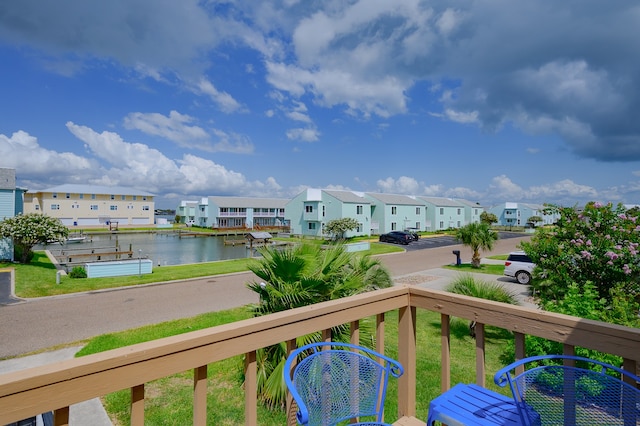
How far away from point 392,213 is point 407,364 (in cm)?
4697

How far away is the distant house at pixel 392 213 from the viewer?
156 feet

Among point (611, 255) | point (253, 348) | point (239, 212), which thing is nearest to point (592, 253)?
point (611, 255)

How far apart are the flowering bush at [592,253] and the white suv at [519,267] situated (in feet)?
26.7

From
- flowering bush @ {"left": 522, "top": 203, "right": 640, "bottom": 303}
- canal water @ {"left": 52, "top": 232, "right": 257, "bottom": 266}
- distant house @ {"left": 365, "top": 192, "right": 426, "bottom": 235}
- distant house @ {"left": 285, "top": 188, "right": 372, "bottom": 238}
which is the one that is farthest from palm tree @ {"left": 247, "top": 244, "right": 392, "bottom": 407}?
distant house @ {"left": 365, "top": 192, "right": 426, "bottom": 235}

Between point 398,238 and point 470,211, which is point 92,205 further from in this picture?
point 470,211

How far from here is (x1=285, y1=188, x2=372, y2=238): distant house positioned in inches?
1697

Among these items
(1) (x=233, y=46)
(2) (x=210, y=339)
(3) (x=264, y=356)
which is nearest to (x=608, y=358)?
(3) (x=264, y=356)

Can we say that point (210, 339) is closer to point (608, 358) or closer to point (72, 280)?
point (608, 358)

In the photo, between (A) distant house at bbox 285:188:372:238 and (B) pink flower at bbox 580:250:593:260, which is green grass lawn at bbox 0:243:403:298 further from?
(A) distant house at bbox 285:188:372:238

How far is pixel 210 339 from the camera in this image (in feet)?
4.90

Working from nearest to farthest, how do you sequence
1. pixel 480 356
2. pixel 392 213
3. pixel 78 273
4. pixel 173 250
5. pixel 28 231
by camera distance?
pixel 480 356, pixel 78 273, pixel 28 231, pixel 173 250, pixel 392 213

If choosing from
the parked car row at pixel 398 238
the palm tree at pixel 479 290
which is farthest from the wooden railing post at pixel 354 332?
the parked car row at pixel 398 238

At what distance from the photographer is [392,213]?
4831cm

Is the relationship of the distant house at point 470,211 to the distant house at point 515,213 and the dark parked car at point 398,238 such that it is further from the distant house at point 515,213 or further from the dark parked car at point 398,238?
the dark parked car at point 398,238
